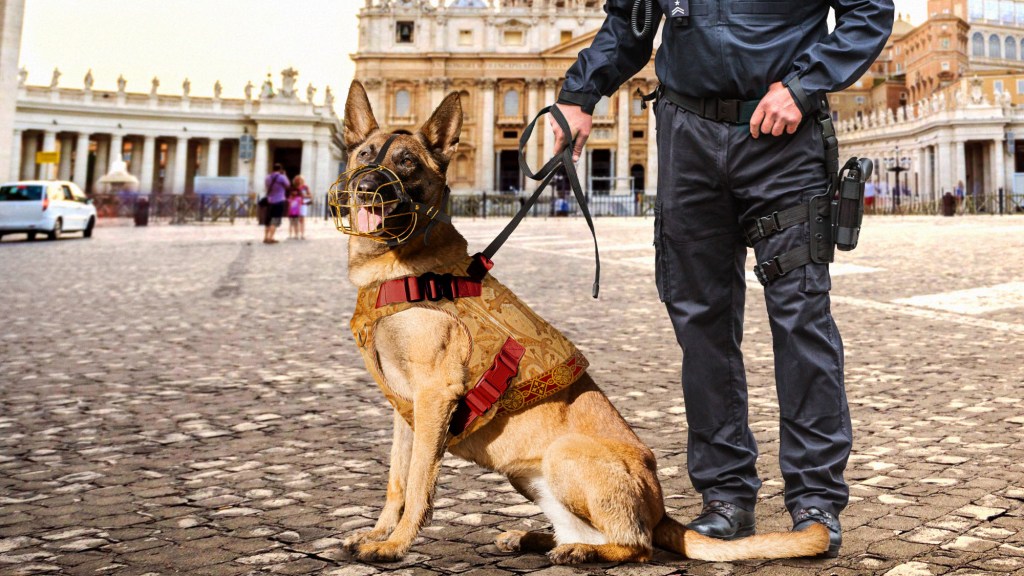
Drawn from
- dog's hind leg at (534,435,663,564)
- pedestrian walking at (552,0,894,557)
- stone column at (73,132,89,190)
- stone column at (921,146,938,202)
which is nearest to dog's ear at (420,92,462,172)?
pedestrian walking at (552,0,894,557)

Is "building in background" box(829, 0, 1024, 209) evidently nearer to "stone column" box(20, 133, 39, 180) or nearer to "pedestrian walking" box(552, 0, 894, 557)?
"pedestrian walking" box(552, 0, 894, 557)

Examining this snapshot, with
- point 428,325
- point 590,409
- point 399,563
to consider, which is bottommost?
point 399,563

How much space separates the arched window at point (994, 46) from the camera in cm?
9206

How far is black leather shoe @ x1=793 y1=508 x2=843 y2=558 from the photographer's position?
95.5 inches

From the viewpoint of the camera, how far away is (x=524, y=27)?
72312mm

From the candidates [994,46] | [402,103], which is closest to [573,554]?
[402,103]

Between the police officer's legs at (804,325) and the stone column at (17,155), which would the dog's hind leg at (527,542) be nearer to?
the police officer's legs at (804,325)

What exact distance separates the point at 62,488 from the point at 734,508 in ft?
7.85

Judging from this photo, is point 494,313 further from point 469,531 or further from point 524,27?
point 524,27

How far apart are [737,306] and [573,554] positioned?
98 cm

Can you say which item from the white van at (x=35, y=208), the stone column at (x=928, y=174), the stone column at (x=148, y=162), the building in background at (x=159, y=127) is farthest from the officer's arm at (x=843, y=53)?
the stone column at (x=928, y=174)

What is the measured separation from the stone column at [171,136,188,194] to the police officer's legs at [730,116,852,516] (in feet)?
213

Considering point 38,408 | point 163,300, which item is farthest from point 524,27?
point 38,408

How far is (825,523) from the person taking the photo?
246 centimetres
